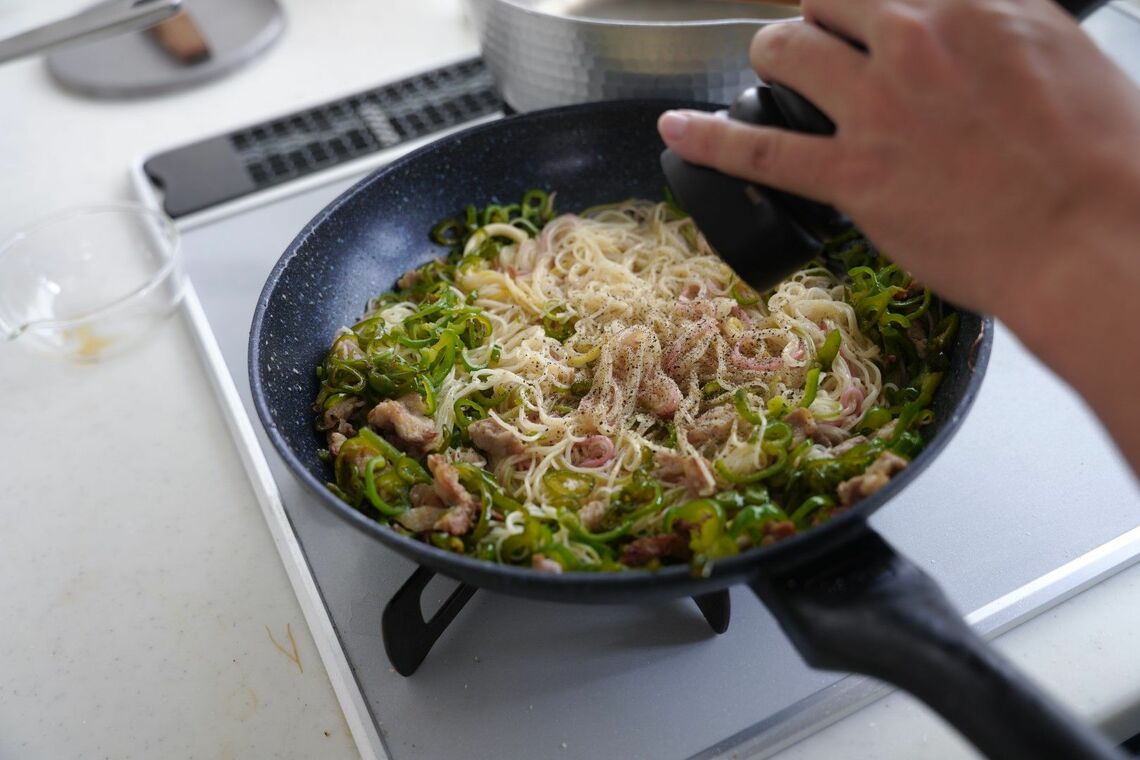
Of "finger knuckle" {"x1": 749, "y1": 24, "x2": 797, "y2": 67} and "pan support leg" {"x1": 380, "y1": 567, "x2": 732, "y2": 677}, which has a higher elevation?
"finger knuckle" {"x1": 749, "y1": 24, "x2": 797, "y2": 67}

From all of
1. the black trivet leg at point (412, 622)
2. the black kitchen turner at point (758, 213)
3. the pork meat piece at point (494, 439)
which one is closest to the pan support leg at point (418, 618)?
the black trivet leg at point (412, 622)

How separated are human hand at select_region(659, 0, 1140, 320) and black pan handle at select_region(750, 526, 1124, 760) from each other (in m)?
0.31

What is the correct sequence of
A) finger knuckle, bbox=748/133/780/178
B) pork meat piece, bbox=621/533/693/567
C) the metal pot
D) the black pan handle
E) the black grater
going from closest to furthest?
the black pan handle → finger knuckle, bbox=748/133/780/178 → pork meat piece, bbox=621/533/693/567 → the metal pot → the black grater

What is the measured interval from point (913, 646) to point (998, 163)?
0.49m

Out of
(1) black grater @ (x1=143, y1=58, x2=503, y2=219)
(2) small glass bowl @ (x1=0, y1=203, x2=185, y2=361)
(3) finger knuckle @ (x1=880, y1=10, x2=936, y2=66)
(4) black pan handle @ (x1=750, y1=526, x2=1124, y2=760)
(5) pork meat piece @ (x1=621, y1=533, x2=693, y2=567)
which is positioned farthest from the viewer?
(1) black grater @ (x1=143, y1=58, x2=503, y2=219)

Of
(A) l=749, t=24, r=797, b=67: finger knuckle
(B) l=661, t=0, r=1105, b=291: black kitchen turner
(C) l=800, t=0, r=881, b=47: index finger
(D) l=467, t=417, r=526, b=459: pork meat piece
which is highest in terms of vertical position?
(C) l=800, t=0, r=881, b=47: index finger

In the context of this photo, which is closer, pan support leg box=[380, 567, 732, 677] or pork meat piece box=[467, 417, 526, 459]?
pan support leg box=[380, 567, 732, 677]

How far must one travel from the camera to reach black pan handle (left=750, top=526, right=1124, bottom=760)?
837mm

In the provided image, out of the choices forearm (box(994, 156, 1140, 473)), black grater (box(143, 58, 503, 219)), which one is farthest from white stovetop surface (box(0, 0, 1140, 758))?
forearm (box(994, 156, 1140, 473))

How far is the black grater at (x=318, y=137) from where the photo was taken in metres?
2.23

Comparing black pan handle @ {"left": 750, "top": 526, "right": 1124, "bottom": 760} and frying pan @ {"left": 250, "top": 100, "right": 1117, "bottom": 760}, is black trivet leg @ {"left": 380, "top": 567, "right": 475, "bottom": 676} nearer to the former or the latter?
frying pan @ {"left": 250, "top": 100, "right": 1117, "bottom": 760}

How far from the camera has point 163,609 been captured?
1479 mm

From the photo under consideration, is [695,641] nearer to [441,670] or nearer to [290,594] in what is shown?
[441,670]

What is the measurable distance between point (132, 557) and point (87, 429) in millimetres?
364
